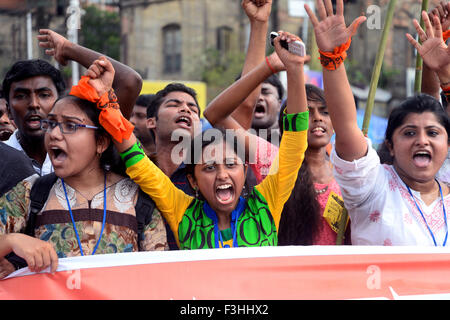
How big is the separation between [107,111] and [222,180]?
0.60 meters

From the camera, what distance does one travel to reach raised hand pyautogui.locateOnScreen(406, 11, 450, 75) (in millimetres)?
2914

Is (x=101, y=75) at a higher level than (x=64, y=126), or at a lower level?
higher

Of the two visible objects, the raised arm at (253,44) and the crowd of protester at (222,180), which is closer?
the crowd of protester at (222,180)

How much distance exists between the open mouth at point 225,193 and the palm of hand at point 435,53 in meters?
1.14

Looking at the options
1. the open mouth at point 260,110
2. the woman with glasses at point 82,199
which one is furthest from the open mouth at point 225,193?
the open mouth at point 260,110

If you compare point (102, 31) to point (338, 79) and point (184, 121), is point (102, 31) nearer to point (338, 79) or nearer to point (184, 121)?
point (184, 121)

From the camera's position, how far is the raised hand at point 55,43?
114 inches

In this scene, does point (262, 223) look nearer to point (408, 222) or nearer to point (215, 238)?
point (215, 238)

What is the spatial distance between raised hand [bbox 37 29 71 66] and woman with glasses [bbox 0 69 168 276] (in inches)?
14.4

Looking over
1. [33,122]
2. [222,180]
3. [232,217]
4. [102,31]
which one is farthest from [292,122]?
[102,31]

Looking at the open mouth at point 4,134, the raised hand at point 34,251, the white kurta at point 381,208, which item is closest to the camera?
the raised hand at point 34,251

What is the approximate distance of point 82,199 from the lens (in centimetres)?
257

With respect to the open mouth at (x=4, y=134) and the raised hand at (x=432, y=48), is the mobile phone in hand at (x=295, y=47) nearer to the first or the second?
the raised hand at (x=432, y=48)
